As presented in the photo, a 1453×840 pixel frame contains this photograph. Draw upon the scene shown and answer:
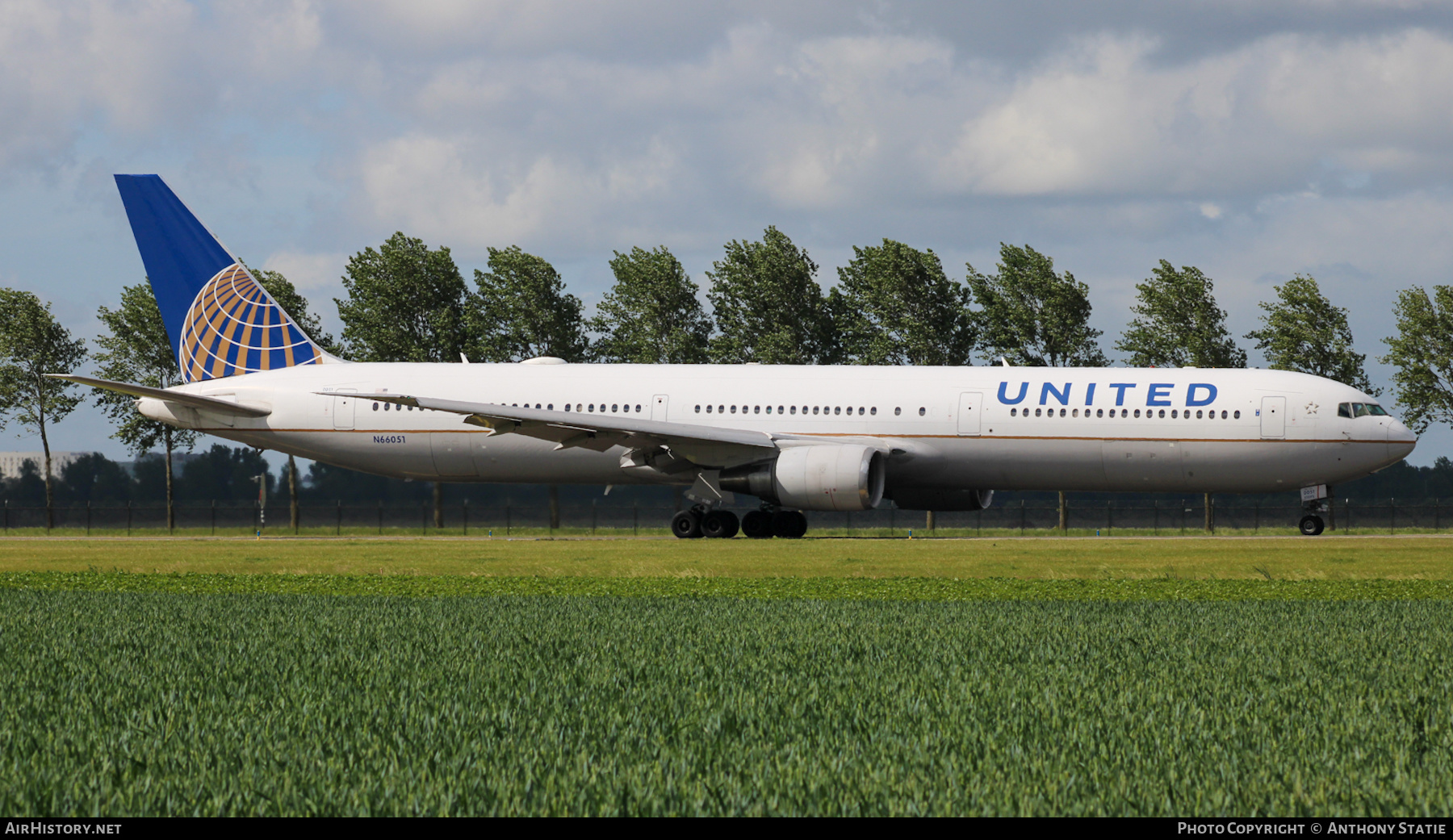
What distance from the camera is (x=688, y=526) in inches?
1146

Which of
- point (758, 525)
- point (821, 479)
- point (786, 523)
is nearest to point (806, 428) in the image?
point (786, 523)

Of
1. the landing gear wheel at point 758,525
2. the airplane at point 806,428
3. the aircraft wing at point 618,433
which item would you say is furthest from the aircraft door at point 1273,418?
the landing gear wheel at point 758,525

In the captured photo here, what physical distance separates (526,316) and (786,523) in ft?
69.6

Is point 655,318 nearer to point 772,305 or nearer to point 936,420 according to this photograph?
point 772,305

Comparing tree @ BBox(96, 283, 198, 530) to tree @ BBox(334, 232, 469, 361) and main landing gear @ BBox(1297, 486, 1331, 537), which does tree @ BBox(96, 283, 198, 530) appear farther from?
main landing gear @ BBox(1297, 486, 1331, 537)

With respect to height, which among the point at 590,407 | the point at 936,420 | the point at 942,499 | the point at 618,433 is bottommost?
the point at 942,499

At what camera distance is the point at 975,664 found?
8.73m

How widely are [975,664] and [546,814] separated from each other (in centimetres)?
446

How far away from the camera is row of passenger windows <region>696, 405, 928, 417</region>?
93.2ft

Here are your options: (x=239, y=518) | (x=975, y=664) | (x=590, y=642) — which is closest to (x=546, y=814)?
(x=975, y=664)

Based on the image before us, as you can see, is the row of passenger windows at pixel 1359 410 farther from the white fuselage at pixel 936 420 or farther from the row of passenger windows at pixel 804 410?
the row of passenger windows at pixel 804 410

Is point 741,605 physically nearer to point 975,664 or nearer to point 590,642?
point 590,642

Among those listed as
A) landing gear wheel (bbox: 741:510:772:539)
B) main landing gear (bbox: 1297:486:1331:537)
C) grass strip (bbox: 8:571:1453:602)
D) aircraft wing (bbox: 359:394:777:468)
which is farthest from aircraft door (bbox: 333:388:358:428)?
main landing gear (bbox: 1297:486:1331:537)

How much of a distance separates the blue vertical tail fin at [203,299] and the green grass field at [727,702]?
18.3m
